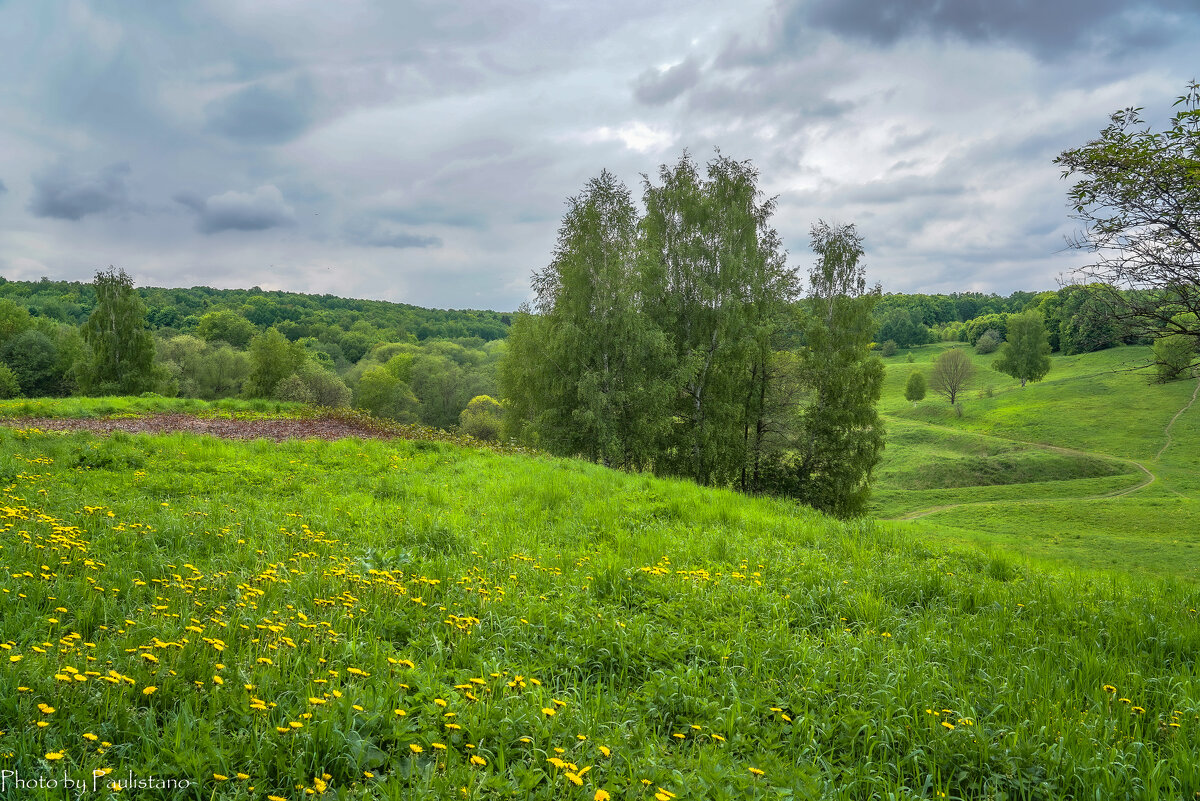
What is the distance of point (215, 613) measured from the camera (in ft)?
12.9

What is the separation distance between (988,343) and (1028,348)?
30382 millimetres

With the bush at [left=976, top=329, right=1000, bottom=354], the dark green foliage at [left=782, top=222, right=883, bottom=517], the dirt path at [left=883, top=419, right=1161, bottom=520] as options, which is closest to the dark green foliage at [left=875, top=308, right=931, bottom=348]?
the bush at [left=976, top=329, right=1000, bottom=354]

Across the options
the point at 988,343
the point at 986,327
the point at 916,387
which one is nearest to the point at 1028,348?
the point at 916,387

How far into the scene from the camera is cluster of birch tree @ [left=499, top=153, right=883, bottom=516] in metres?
19.2

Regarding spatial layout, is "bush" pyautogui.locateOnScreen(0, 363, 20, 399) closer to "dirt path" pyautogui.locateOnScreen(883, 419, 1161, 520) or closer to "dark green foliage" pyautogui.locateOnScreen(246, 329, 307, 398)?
"dark green foliage" pyautogui.locateOnScreen(246, 329, 307, 398)

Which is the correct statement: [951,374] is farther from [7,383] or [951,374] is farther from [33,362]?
[33,362]

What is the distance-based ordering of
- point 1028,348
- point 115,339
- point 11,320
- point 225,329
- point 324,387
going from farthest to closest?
point 225,329
point 1028,348
point 11,320
point 324,387
point 115,339

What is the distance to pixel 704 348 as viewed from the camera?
20.2 m

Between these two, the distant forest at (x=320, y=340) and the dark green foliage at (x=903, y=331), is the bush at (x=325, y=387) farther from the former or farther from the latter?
the dark green foliage at (x=903, y=331)

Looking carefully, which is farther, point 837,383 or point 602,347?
point 837,383

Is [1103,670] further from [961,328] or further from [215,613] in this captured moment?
[961,328]

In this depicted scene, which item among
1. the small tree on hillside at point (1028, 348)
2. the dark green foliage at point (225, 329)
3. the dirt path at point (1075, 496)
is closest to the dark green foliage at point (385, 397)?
the dark green foliage at point (225, 329)

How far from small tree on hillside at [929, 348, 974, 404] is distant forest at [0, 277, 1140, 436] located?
976 centimetres

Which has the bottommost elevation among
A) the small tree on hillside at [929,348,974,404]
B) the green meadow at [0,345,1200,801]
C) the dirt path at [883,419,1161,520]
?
the dirt path at [883,419,1161,520]
